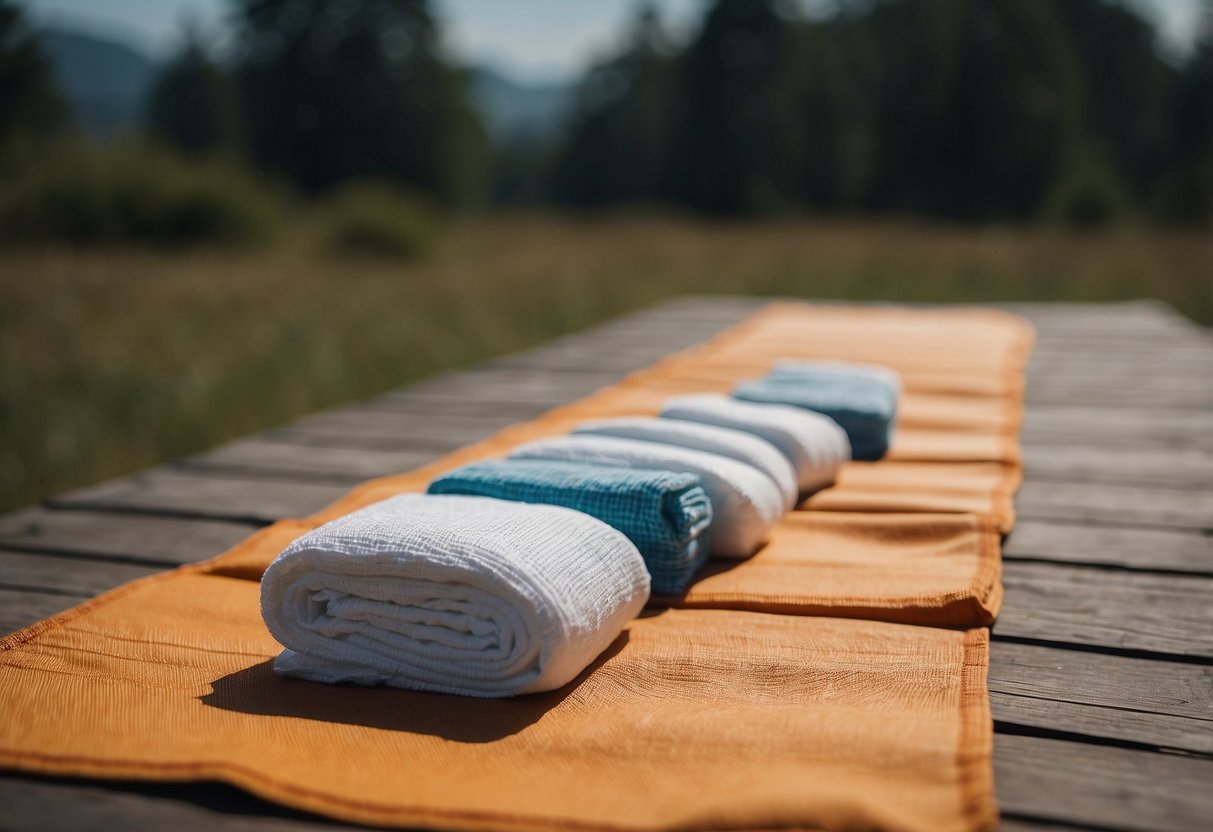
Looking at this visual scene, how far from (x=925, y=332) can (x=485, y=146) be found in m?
27.4

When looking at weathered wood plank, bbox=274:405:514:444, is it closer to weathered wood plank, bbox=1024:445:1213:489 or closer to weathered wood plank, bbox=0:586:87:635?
weathered wood plank, bbox=0:586:87:635

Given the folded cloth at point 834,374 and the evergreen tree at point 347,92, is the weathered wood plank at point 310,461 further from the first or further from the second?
the evergreen tree at point 347,92

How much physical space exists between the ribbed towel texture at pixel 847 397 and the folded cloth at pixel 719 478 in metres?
0.66

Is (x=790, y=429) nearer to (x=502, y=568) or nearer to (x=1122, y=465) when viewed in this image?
(x=1122, y=465)

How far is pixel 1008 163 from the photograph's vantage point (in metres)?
22.2

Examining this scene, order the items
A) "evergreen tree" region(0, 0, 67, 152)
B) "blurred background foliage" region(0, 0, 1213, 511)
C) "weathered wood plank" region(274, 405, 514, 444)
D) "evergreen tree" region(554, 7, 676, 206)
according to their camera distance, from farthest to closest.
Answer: "evergreen tree" region(554, 7, 676, 206) < "evergreen tree" region(0, 0, 67, 152) < "blurred background foliage" region(0, 0, 1213, 511) < "weathered wood plank" region(274, 405, 514, 444)

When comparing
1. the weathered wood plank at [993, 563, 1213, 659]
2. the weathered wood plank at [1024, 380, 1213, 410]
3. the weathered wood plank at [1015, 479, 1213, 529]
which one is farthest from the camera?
the weathered wood plank at [1024, 380, 1213, 410]

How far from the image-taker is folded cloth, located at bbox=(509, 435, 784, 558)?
194 cm

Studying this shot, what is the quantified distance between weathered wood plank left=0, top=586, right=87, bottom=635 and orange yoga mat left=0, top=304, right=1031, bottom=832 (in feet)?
0.40

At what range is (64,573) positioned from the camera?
79.2 inches

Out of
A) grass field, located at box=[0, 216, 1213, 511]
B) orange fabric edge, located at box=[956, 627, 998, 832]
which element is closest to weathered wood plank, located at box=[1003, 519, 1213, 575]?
orange fabric edge, located at box=[956, 627, 998, 832]

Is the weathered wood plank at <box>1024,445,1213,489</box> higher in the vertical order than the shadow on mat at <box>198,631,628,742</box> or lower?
higher

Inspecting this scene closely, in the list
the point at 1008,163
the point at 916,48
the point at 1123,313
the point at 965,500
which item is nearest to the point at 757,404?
the point at 965,500

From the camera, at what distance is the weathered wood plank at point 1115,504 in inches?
88.3
